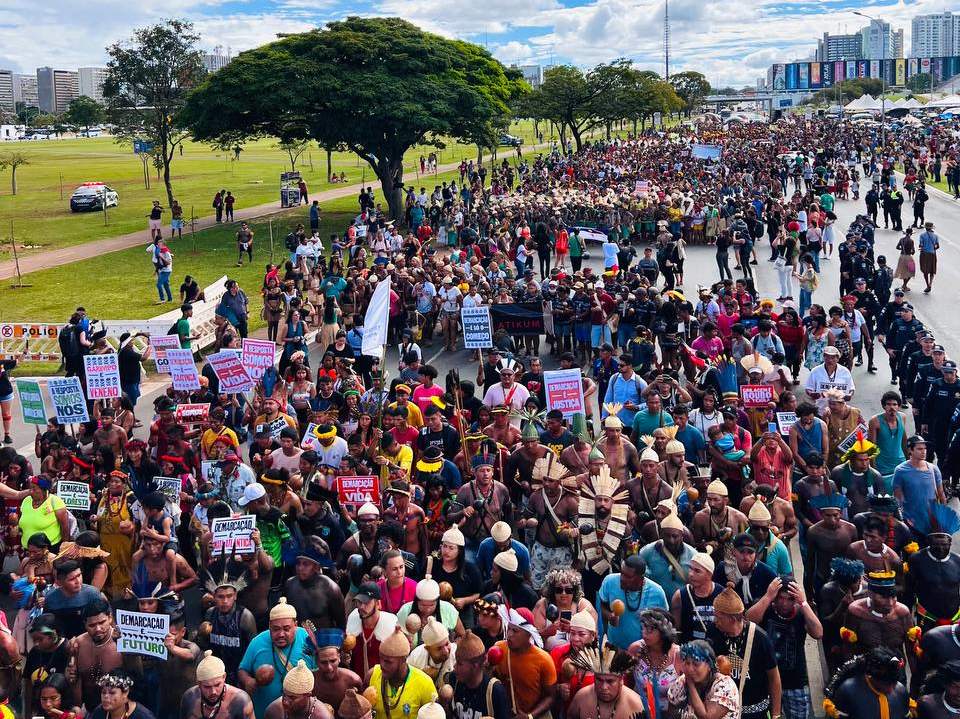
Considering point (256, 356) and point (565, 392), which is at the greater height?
point (256, 356)

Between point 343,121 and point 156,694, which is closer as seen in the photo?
point 156,694

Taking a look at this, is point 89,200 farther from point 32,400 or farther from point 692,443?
point 692,443

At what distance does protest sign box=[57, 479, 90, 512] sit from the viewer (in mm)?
10383

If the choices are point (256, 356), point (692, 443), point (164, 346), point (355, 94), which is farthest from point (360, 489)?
point (355, 94)

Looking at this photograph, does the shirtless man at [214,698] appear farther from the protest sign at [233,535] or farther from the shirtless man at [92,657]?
the protest sign at [233,535]

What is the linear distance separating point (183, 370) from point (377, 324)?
2.73 metres

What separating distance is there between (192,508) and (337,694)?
4.56 m

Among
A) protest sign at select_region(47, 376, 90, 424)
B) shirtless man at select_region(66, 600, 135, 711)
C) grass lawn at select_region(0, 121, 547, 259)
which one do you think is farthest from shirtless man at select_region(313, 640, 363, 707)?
grass lawn at select_region(0, 121, 547, 259)

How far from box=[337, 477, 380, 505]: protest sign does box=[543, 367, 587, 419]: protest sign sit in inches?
129

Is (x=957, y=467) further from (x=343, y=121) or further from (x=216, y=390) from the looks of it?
(x=343, y=121)

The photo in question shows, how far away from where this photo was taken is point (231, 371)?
558 inches

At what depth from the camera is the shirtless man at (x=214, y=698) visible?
6453 millimetres

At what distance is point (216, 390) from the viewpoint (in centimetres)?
1589

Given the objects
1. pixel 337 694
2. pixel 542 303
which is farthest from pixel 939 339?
pixel 337 694
